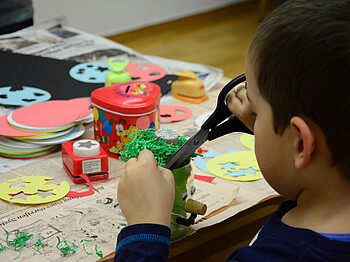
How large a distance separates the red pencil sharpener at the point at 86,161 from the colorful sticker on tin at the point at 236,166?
18 cm

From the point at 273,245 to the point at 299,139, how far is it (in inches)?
4.1

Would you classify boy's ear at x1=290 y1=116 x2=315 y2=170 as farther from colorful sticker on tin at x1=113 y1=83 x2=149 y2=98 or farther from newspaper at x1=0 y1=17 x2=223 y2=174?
newspaper at x1=0 y1=17 x2=223 y2=174

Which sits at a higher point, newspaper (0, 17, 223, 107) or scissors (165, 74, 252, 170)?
scissors (165, 74, 252, 170)

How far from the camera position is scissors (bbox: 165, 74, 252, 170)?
0.66m

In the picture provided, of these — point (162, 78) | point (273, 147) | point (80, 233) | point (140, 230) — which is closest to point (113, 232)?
point (80, 233)

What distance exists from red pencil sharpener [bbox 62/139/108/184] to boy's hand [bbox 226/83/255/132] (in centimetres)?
28

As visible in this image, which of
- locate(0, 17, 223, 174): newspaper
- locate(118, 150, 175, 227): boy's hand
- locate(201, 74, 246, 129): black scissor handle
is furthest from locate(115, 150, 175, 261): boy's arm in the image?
locate(0, 17, 223, 174): newspaper

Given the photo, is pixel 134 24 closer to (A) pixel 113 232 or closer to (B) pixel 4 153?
(B) pixel 4 153

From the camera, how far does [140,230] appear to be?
1.79 ft

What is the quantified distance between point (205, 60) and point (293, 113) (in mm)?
2384

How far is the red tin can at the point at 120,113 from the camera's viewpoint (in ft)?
2.93

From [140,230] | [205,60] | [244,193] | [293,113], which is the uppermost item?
[293,113]

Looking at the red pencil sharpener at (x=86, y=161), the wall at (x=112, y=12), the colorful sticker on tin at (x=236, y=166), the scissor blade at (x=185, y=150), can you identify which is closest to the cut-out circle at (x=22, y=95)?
the red pencil sharpener at (x=86, y=161)

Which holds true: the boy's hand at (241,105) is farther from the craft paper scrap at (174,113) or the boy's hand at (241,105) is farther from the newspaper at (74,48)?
the newspaper at (74,48)
